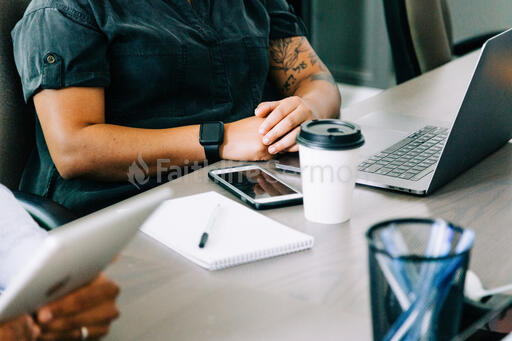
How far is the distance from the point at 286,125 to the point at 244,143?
0.28 ft

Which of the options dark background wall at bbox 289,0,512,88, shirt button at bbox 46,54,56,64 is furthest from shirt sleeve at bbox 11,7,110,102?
dark background wall at bbox 289,0,512,88

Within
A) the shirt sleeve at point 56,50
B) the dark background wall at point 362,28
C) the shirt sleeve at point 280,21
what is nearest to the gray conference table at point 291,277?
the shirt sleeve at point 56,50

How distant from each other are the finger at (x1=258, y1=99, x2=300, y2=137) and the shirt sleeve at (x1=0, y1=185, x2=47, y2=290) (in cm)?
46

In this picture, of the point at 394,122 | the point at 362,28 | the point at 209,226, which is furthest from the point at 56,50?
the point at 362,28

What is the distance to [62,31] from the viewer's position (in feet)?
3.76

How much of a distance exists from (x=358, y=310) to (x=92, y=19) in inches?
32.7

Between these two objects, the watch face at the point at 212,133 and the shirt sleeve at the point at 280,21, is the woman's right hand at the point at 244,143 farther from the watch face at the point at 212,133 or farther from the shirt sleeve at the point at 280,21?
the shirt sleeve at the point at 280,21

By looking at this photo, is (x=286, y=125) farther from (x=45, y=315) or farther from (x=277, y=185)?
(x=45, y=315)

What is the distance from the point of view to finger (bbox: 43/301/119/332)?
1.82 ft

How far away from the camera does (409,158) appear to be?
3.41 feet

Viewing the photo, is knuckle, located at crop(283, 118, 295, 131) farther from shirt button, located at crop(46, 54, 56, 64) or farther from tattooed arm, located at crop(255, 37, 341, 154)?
shirt button, located at crop(46, 54, 56, 64)

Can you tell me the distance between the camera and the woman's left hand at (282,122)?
42.8 inches

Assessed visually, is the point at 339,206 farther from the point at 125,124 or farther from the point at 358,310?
the point at 125,124

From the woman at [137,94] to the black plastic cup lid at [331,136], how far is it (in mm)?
Result: 257
